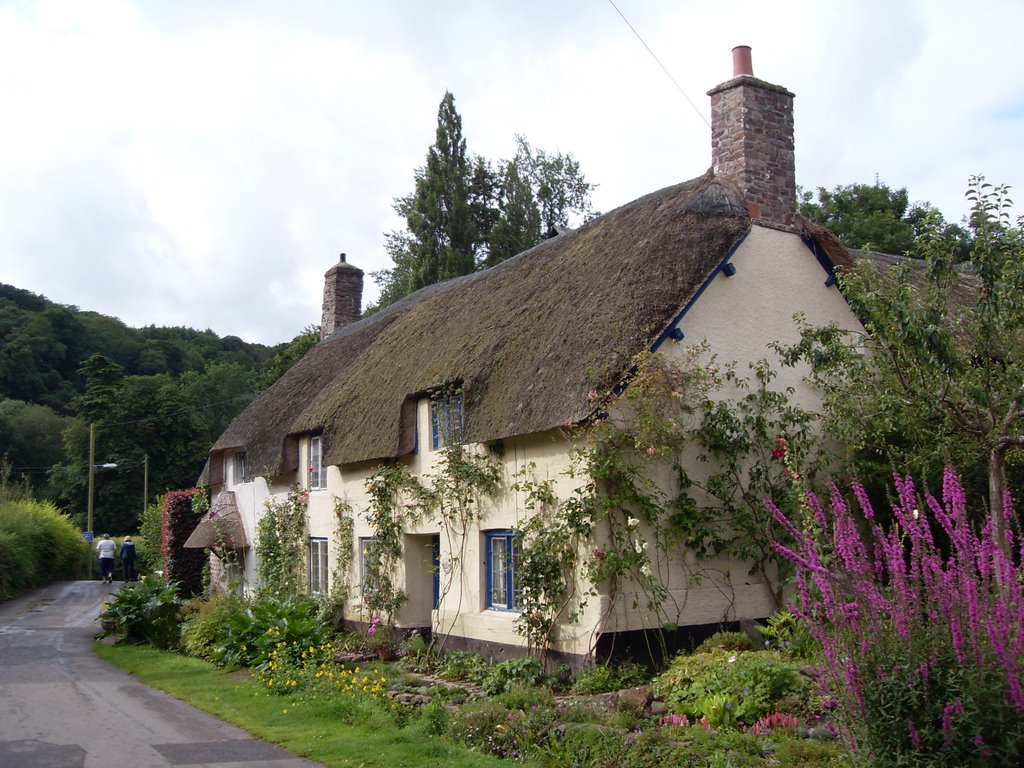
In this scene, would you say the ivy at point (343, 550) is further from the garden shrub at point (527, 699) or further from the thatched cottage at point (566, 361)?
the garden shrub at point (527, 699)

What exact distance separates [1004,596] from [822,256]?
7.95 m

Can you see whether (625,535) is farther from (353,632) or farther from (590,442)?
(353,632)

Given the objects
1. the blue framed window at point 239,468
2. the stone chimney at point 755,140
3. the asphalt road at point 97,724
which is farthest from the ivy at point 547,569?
the blue framed window at point 239,468

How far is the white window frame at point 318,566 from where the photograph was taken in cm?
1725

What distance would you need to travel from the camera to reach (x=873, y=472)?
11539mm

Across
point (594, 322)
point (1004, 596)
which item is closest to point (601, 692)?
point (594, 322)

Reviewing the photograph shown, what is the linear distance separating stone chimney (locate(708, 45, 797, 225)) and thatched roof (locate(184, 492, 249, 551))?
13209 millimetres

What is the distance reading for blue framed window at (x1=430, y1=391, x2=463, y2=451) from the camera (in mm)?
13266

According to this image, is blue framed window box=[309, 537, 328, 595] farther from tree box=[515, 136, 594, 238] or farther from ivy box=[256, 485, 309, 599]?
tree box=[515, 136, 594, 238]

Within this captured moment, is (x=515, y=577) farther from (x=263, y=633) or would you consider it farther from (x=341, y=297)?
(x=341, y=297)

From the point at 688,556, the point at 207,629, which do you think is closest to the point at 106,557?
the point at 207,629

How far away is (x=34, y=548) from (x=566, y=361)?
81.5ft

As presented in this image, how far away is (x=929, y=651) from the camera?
5.57 metres

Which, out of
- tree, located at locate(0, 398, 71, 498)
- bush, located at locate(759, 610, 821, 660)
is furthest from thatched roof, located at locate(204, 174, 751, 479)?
tree, located at locate(0, 398, 71, 498)
